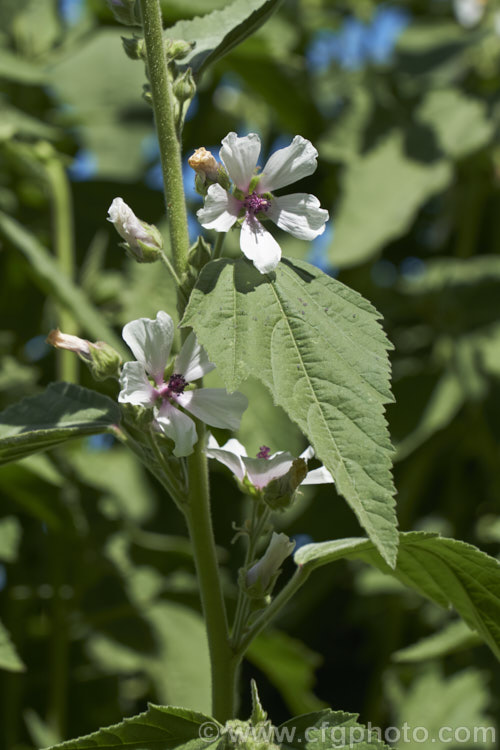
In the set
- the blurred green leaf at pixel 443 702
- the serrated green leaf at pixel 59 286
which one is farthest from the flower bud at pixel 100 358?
the blurred green leaf at pixel 443 702

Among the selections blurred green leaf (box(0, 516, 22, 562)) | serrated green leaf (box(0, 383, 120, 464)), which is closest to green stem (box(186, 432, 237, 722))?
serrated green leaf (box(0, 383, 120, 464))

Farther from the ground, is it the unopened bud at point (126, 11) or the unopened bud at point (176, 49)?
the unopened bud at point (126, 11)

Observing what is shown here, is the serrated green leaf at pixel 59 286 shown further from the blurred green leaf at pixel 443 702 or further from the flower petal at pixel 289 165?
the blurred green leaf at pixel 443 702

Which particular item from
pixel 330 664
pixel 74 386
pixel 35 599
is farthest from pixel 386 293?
pixel 74 386

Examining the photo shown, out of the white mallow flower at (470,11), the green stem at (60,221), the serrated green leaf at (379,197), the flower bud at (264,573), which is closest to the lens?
the flower bud at (264,573)

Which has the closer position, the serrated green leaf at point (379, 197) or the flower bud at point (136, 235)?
the flower bud at point (136, 235)

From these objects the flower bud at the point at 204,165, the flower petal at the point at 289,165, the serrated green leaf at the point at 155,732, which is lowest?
the serrated green leaf at the point at 155,732

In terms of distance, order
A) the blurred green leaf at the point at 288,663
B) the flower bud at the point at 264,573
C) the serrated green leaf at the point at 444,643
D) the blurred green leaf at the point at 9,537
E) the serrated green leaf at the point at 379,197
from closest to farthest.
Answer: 1. the flower bud at the point at 264,573
2. the serrated green leaf at the point at 444,643
3. the blurred green leaf at the point at 288,663
4. the blurred green leaf at the point at 9,537
5. the serrated green leaf at the point at 379,197

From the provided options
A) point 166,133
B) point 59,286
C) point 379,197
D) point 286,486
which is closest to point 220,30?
point 166,133
